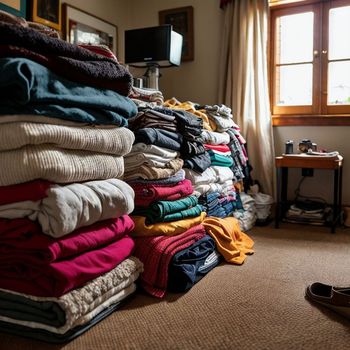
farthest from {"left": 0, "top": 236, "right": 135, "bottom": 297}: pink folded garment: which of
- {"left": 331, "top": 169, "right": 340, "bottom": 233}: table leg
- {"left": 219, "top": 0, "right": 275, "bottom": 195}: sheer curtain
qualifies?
{"left": 219, "top": 0, "right": 275, "bottom": 195}: sheer curtain

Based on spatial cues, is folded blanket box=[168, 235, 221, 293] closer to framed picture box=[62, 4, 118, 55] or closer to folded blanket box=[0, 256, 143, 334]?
folded blanket box=[0, 256, 143, 334]

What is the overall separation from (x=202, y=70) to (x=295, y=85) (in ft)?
2.76

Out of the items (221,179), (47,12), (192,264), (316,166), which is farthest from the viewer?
(316,166)

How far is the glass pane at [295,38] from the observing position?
10.8ft

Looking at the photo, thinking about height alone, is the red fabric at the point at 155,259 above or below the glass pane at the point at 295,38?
below

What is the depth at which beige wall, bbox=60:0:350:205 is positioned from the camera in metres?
3.21

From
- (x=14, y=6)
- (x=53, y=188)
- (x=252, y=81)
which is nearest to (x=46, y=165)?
(x=53, y=188)

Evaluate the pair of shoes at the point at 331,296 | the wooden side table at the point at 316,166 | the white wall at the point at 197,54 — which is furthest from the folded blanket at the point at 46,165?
the white wall at the point at 197,54

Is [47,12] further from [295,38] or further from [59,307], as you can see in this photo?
[59,307]

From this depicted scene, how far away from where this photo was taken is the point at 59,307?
1.18 meters

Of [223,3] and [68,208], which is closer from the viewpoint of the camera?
[68,208]

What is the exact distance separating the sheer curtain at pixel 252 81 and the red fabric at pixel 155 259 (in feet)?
5.94

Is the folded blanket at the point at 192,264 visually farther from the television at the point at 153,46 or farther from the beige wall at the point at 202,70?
the beige wall at the point at 202,70

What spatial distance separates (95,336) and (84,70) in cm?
88
